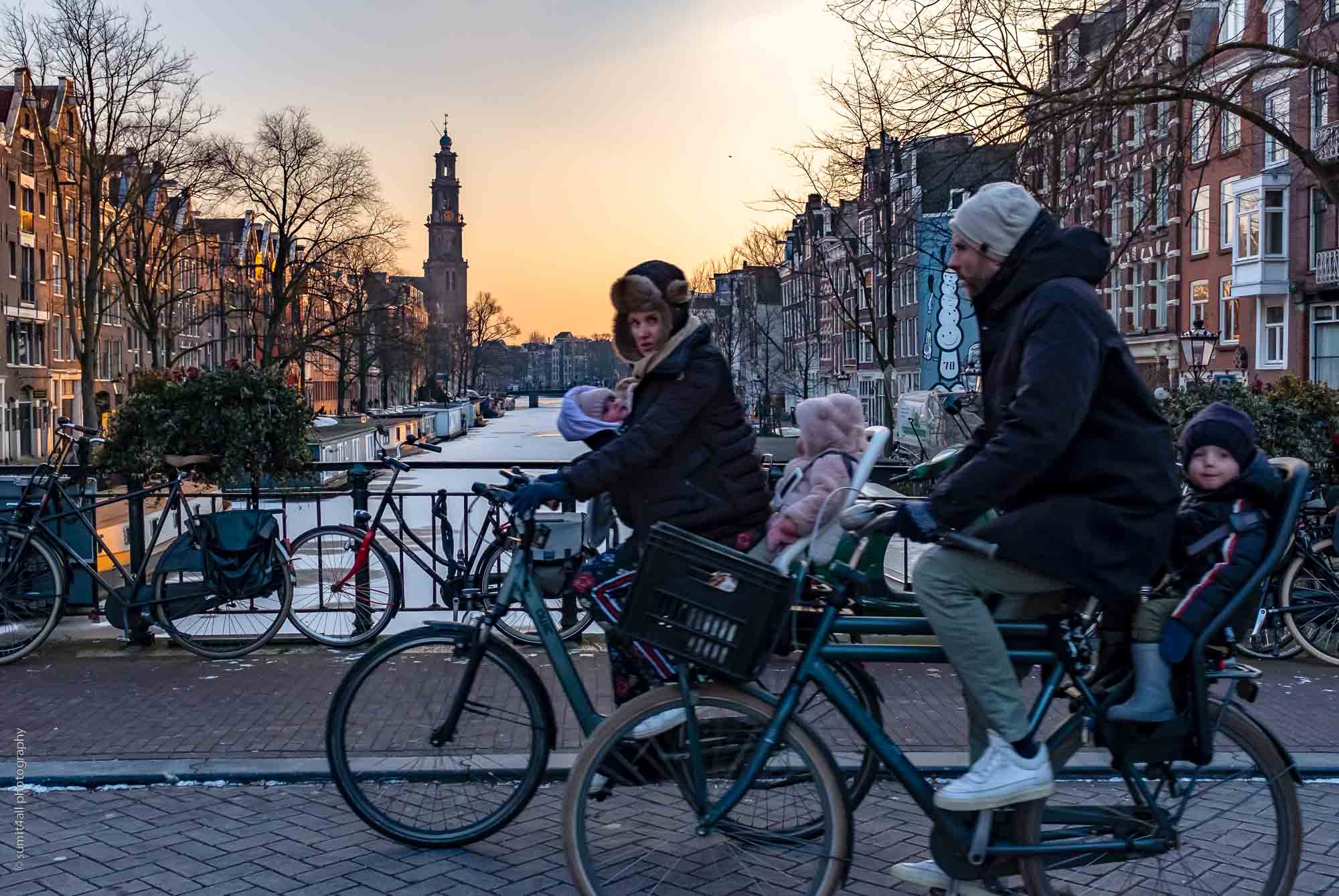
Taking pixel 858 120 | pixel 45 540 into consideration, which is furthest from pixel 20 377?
pixel 45 540

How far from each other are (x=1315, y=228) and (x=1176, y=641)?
3929 centimetres

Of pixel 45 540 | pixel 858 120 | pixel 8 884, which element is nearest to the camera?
pixel 8 884

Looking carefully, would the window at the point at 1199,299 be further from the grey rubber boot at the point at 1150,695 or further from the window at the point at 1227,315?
the grey rubber boot at the point at 1150,695

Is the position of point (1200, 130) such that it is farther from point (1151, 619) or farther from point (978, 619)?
point (978, 619)

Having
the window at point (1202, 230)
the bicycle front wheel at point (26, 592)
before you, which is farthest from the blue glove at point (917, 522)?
the window at point (1202, 230)

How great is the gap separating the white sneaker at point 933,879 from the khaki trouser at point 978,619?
1.46ft

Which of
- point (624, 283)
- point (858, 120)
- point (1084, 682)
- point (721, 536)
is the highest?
point (858, 120)

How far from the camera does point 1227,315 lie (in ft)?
137

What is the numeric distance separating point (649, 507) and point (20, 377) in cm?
5846

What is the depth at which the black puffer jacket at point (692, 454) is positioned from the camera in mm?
4324

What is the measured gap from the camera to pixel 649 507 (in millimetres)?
4441

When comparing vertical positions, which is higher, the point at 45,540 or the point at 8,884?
the point at 45,540

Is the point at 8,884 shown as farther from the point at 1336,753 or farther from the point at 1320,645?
the point at 1320,645

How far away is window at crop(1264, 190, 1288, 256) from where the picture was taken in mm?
39125
